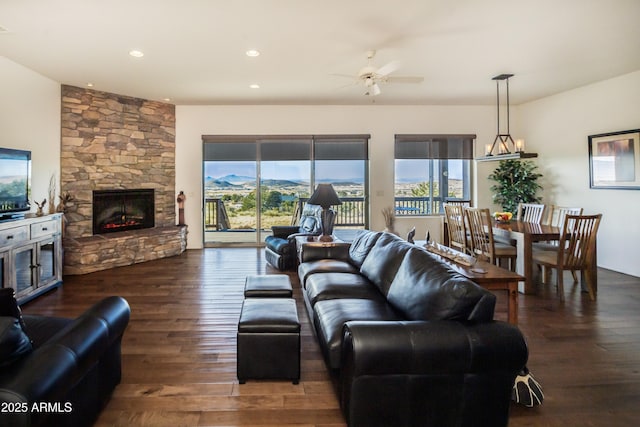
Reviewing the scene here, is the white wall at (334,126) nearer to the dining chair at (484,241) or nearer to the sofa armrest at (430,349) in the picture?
the dining chair at (484,241)

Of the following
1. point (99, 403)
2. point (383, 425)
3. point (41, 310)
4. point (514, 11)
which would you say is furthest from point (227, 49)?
point (383, 425)

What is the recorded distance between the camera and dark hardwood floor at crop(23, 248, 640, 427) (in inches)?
86.9

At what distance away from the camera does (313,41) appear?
168 inches

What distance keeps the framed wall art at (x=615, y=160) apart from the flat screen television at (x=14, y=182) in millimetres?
7976

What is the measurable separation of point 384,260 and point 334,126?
5.01 metres

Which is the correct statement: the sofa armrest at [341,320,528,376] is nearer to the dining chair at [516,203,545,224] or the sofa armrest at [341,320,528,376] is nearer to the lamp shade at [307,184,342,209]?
the lamp shade at [307,184,342,209]

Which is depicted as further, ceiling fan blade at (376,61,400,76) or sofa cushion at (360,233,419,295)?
ceiling fan blade at (376,61,400,76)

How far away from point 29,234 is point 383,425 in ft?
14.6

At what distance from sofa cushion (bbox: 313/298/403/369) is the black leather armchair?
2.91 m

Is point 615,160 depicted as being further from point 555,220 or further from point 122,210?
point 122,210

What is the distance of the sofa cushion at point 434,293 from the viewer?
6.64ft

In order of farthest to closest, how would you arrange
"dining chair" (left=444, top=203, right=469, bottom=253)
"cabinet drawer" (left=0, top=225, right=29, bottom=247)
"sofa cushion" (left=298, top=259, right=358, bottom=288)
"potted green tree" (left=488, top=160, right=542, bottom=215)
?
"potted green tree" (left=488, top=160, right=542, bottom=215)
"dining chair" (left=444, top=203, right=469, bottom=253)
"cabinet drawer" (left=0, top=225, right=29, bottom=247)
"sofa cushion" (left=298, top=259, right=358, bottom=288)

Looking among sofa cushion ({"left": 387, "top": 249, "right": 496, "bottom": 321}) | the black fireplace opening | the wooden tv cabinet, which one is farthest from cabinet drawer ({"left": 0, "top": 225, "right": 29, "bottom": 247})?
sofa cushion ({"left": 387, "top": 249, "right": 496, "bottom": 321})

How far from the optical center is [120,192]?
6.73 m
